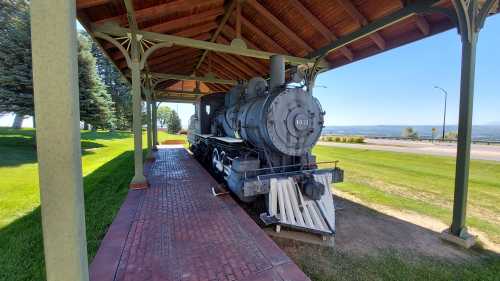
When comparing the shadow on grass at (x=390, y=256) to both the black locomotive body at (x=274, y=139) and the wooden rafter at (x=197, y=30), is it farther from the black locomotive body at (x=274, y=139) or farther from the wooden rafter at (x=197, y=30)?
the wooden rafter at (x=197, y=30)

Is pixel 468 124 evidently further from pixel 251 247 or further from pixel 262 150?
pixel 251 247

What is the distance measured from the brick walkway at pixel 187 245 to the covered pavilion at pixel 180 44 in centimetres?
122

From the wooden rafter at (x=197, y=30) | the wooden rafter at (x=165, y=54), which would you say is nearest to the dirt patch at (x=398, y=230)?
the wooden rafter at (x=197, y=30)

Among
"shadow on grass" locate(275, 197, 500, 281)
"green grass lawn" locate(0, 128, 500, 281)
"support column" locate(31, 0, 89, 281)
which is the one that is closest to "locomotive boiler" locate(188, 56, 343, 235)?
"shadow on grass" locate(275, 197, 500, 281)

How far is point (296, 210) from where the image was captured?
12.7 feet

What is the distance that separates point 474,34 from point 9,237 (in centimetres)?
812

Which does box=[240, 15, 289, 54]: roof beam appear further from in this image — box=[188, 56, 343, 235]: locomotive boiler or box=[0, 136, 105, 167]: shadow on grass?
box=[0, 136, 105, 167]: shadow on grass

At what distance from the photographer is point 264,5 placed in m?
5.75

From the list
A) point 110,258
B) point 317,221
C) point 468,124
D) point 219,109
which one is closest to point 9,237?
point 110,258

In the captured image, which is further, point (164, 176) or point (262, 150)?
point (164, 176)

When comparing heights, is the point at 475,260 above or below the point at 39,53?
below

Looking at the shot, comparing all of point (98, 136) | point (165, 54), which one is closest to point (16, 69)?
point (165, 54)

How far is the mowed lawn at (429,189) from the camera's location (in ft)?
16.1

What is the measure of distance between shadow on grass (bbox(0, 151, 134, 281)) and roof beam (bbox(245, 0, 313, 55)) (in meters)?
5.78
